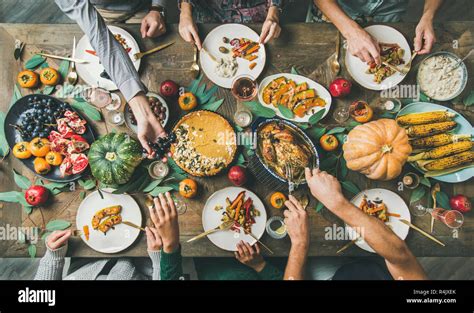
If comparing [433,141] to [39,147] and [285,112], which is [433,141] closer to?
[285,112]

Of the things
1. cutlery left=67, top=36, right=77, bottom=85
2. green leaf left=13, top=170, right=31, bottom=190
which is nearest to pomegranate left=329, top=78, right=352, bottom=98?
cutlery left=67, top=36, right=77, bottom=85

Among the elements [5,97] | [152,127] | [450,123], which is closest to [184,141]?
[152,127]

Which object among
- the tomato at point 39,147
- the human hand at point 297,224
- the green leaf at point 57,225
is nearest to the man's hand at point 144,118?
the tomato at point 39,147

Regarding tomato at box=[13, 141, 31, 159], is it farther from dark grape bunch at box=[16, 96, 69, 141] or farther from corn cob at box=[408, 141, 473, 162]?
corn cob at box=[408, 141, 473, 162]

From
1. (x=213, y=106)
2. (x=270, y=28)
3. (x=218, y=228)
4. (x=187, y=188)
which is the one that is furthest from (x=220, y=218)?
(x=270, y=28)

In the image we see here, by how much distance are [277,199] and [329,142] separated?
0.49 metres

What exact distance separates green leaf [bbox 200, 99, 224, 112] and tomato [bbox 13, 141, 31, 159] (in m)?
1.15

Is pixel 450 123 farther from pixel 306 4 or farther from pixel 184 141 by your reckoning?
pixel 184 141

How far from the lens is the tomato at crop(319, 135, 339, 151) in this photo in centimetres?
232

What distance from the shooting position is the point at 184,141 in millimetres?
2324

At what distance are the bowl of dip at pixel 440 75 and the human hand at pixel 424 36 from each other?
0.22 feet

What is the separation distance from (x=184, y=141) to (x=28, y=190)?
Answer: 1050 millimetres

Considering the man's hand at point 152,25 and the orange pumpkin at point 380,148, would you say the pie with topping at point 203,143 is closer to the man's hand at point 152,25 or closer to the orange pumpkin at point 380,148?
the man's hand at point 152,25

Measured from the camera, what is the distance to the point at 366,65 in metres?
2.41
